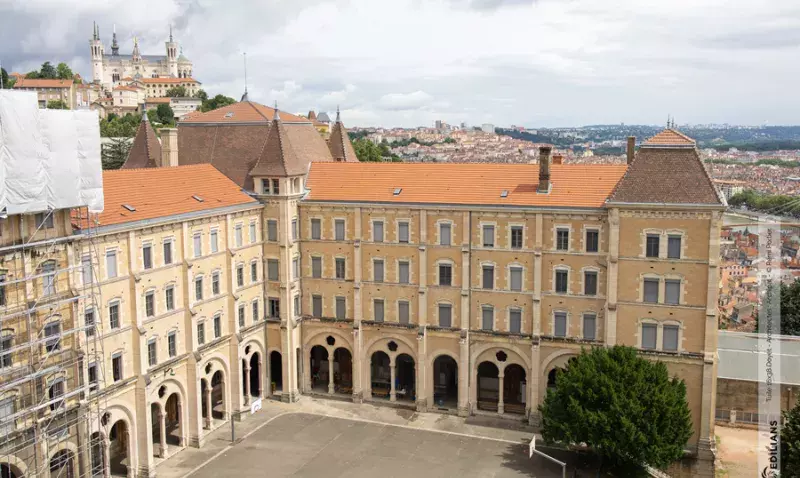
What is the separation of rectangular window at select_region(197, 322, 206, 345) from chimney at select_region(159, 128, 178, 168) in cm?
1714

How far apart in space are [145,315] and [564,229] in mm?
30349

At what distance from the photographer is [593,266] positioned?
5284 cm

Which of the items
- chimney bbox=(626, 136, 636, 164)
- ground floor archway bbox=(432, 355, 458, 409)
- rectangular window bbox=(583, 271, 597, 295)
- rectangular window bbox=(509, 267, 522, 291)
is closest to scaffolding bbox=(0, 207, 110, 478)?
ground floor archway bbox=(432, 355, 458, 409)

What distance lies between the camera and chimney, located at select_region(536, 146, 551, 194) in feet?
176

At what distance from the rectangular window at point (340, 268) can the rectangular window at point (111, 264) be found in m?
20.0

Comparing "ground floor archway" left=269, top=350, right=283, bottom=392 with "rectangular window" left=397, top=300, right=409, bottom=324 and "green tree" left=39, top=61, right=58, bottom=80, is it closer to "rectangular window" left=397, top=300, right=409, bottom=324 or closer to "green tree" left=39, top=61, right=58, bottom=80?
"rectangular window" left=397, top=300, right=409, bottom=324

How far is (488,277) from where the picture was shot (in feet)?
183

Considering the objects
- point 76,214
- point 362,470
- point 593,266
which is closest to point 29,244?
point 76,214

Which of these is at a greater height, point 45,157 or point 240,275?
point 45,157

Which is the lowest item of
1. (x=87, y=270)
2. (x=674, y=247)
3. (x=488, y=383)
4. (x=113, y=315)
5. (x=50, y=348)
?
(x=488, y=383)

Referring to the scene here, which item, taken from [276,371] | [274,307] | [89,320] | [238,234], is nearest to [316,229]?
[238,234]

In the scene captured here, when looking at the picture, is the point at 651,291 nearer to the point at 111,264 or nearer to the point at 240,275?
the point at 240,275

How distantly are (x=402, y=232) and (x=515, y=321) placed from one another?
37.6ft

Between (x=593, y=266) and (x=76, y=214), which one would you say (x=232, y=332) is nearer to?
(x=76, y=214)
